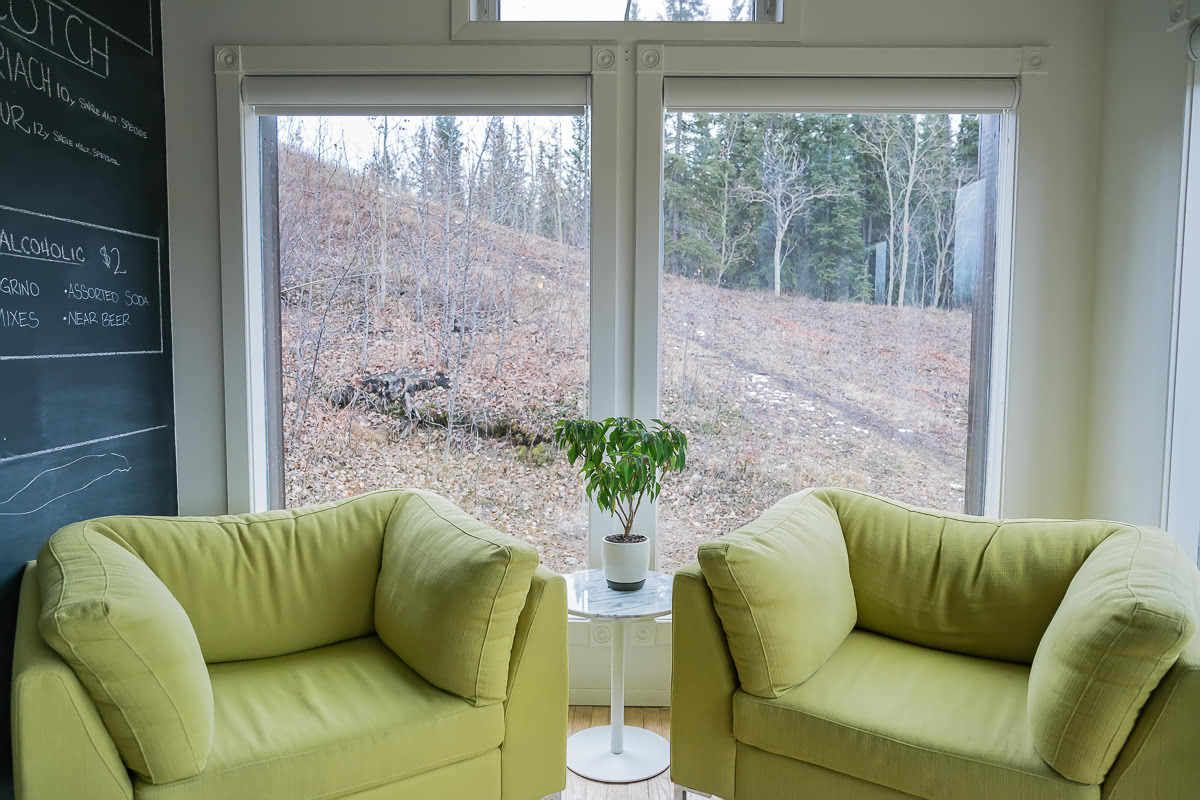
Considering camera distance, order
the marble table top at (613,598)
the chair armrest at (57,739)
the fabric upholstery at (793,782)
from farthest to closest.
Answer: the marble table top at (613,598) → the fabric upholstery at (793,782) → the chair armrest at (57,739)

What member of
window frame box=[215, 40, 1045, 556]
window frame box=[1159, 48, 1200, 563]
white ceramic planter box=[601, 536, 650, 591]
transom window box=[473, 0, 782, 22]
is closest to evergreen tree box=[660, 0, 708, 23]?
transom window box=[473, 0, 782, 22]

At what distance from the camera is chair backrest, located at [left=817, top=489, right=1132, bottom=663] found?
1.97 meters

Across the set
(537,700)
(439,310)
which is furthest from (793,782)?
(439,310)

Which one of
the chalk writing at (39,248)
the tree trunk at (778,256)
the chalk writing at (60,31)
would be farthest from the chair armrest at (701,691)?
the chalk writing at (60,31)

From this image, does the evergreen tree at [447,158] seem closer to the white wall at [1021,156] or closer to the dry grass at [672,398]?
the dry grass at [672,398]

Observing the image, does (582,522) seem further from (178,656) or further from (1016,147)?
(1016,147)

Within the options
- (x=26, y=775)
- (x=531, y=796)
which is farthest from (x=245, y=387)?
(x=531, y=796)

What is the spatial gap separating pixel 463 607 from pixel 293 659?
Answer: 0.58 m

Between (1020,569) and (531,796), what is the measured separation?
4.45 feet

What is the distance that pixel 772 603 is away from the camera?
71.6 inches

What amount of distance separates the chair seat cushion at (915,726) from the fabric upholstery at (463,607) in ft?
1.89

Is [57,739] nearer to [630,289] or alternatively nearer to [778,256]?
[630,289]

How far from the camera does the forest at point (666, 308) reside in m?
2.63

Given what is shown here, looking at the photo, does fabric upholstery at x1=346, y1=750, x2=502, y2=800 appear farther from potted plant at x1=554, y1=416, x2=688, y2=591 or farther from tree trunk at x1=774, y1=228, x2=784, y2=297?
tree trunk at x1=774, y1=228, x2=784, y2=297
